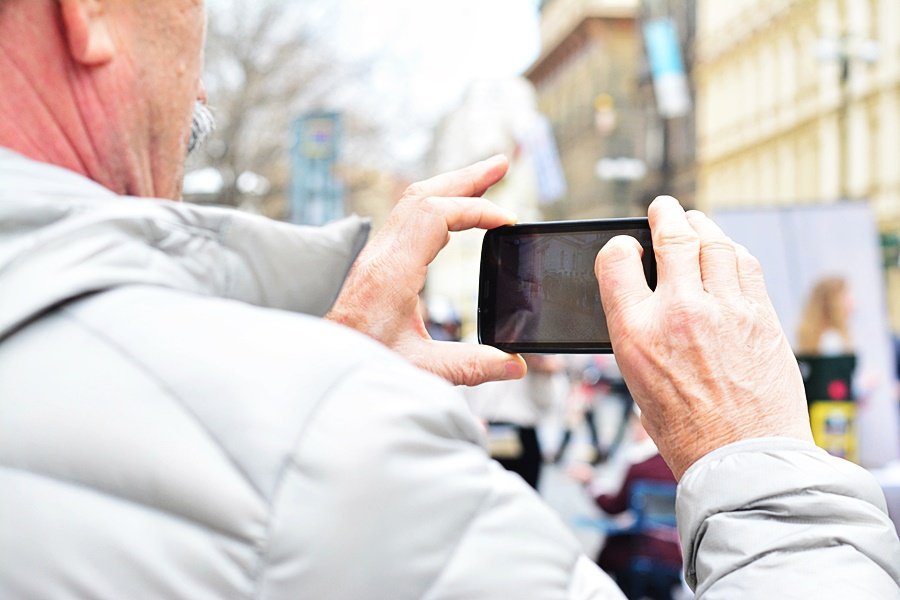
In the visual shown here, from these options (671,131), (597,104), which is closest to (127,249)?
(671,131)

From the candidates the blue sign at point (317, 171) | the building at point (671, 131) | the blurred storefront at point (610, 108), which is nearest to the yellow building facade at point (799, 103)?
the building at point (671, 131)

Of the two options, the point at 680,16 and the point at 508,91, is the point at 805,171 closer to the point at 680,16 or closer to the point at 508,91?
the point at 680,16

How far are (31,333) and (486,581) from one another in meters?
0.40

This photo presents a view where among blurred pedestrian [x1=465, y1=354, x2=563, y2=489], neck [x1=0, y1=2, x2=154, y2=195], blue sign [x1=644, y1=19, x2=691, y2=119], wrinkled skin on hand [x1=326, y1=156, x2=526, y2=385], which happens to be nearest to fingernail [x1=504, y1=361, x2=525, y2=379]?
wrinkled skin on hand [x1=326, y1=156, x2=526, y2=385]

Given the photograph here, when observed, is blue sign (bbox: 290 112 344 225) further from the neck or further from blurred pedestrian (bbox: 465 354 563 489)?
the neck

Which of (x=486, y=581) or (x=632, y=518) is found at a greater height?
(x=486, y=581)

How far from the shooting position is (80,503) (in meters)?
0.76

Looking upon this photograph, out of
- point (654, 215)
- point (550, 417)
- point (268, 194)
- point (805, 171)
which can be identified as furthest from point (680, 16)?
point (654, 215)

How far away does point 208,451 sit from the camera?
77 centimetres

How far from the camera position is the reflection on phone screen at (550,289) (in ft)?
4.92

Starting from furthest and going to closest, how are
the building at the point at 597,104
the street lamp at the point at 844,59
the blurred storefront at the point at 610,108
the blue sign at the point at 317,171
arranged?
the building at the point at 597,104 < the blurred storefront at the point at 610,108 < the street lamp at the point at 844,59 < the blue sign at the point at 317,171

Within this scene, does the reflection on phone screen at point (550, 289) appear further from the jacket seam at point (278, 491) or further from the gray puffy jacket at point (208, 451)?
the jacket seam at point (278, 491)

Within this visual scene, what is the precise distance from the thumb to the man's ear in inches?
26.4

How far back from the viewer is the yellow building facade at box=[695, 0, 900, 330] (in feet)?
60.5
